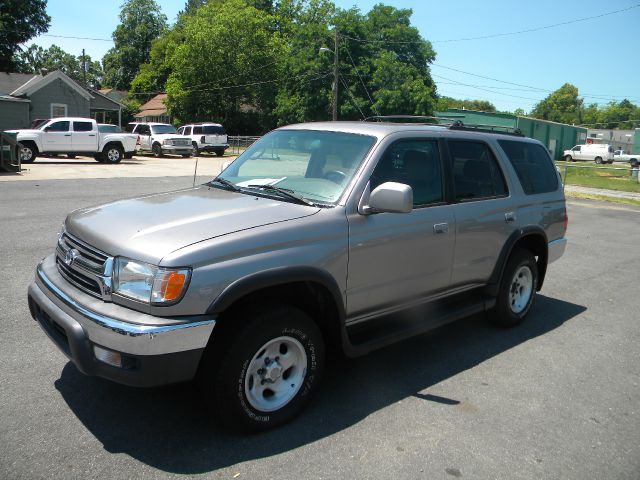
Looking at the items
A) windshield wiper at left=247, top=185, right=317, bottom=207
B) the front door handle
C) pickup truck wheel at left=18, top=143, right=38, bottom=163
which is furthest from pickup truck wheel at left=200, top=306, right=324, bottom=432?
pickup truck wheel at left=18, top=143, right=38, bottom=163

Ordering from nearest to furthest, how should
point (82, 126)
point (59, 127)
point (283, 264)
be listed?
1. point (283, 264)
2. point (59, 127)
3. point (82, 126)

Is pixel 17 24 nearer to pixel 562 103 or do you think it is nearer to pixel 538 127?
pixel 538 127

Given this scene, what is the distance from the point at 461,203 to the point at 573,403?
1689 millimetres

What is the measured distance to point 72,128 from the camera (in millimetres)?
24438

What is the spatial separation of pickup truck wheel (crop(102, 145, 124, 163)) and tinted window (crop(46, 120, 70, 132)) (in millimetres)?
1814

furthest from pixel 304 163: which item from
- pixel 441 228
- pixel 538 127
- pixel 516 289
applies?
pixel 538 127

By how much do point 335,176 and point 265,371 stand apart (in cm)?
144

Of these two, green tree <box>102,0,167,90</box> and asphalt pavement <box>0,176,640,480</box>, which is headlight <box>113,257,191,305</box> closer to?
asphalt pavement <box>0,176,640,480</box>

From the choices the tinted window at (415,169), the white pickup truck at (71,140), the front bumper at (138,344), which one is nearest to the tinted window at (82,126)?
the white pickup truck at (71,140)

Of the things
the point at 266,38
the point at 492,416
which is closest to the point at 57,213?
the point at 492,416

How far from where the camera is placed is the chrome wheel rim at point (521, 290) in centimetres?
535

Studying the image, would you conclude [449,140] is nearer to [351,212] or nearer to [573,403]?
[351,212]

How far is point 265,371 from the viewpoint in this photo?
130 inches

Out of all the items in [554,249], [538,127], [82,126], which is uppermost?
[538,127]
